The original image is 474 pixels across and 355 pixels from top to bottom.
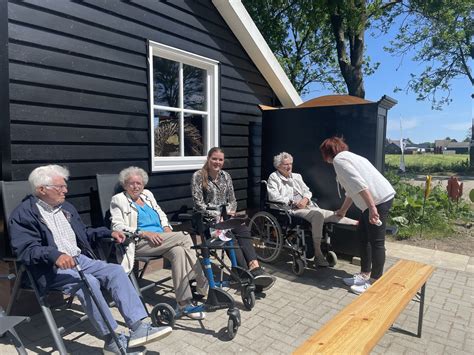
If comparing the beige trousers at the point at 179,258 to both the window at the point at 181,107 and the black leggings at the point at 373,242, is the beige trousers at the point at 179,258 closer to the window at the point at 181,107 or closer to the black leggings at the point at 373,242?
the window at the point at 181,107

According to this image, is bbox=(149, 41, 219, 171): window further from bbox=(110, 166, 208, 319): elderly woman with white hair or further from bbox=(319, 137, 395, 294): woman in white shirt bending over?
bbox=(319, 137, 395, 294): woman in white shirt bending over

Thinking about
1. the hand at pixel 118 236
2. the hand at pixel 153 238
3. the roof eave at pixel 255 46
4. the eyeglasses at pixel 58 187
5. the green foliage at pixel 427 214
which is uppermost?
the roof eave at pixel 255 46

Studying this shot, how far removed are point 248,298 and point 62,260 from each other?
5.14ft

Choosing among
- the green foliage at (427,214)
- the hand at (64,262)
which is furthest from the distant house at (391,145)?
the hand at (64,262)

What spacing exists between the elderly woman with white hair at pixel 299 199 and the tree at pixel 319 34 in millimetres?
7642

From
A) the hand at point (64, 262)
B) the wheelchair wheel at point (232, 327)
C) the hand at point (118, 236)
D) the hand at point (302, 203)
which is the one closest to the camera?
the hand at point (64, 262)

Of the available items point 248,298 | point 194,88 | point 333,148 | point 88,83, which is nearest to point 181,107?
point 194,88

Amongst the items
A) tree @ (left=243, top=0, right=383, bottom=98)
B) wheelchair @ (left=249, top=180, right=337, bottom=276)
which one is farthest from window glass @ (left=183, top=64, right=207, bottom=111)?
tree @ (left=243, top=0, right=383, bottom=98)

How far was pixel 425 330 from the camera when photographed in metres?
2.83

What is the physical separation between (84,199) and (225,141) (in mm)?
2324

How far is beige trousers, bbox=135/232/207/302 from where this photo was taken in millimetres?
2783

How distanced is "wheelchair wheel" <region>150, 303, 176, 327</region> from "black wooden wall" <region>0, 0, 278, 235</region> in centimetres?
126

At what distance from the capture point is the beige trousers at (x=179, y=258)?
9.13 feet

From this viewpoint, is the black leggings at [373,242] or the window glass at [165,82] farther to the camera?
the window glass at [165,82]
